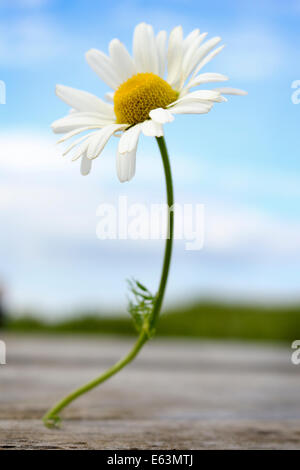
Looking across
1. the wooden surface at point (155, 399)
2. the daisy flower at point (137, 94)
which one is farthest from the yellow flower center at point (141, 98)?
the wooden surface at point (155, 399)

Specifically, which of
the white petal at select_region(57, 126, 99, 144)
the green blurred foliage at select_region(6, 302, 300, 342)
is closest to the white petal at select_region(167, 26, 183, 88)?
the white petal at select_region(57, 126, 99, 144)

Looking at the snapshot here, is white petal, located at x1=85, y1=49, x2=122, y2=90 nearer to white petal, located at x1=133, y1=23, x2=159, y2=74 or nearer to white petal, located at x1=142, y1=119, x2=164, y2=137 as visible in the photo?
white petal, located at x1=133, y1=23, x2=159, y2=74

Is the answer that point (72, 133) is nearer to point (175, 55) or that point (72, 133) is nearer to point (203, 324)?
point (175, 55)

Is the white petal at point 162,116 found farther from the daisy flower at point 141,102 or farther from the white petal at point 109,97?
the white petal at point 109,97

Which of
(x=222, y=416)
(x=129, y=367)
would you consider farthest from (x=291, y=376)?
(x=222, y=416)

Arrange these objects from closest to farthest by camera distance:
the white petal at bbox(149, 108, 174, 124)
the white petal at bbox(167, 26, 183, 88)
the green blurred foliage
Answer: the white petal at bbox(149, 108, 174, 124) → the white petal at bbox(167, 26, 183, 88) → the green blurred foliage

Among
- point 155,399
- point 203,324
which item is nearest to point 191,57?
point 155,399
